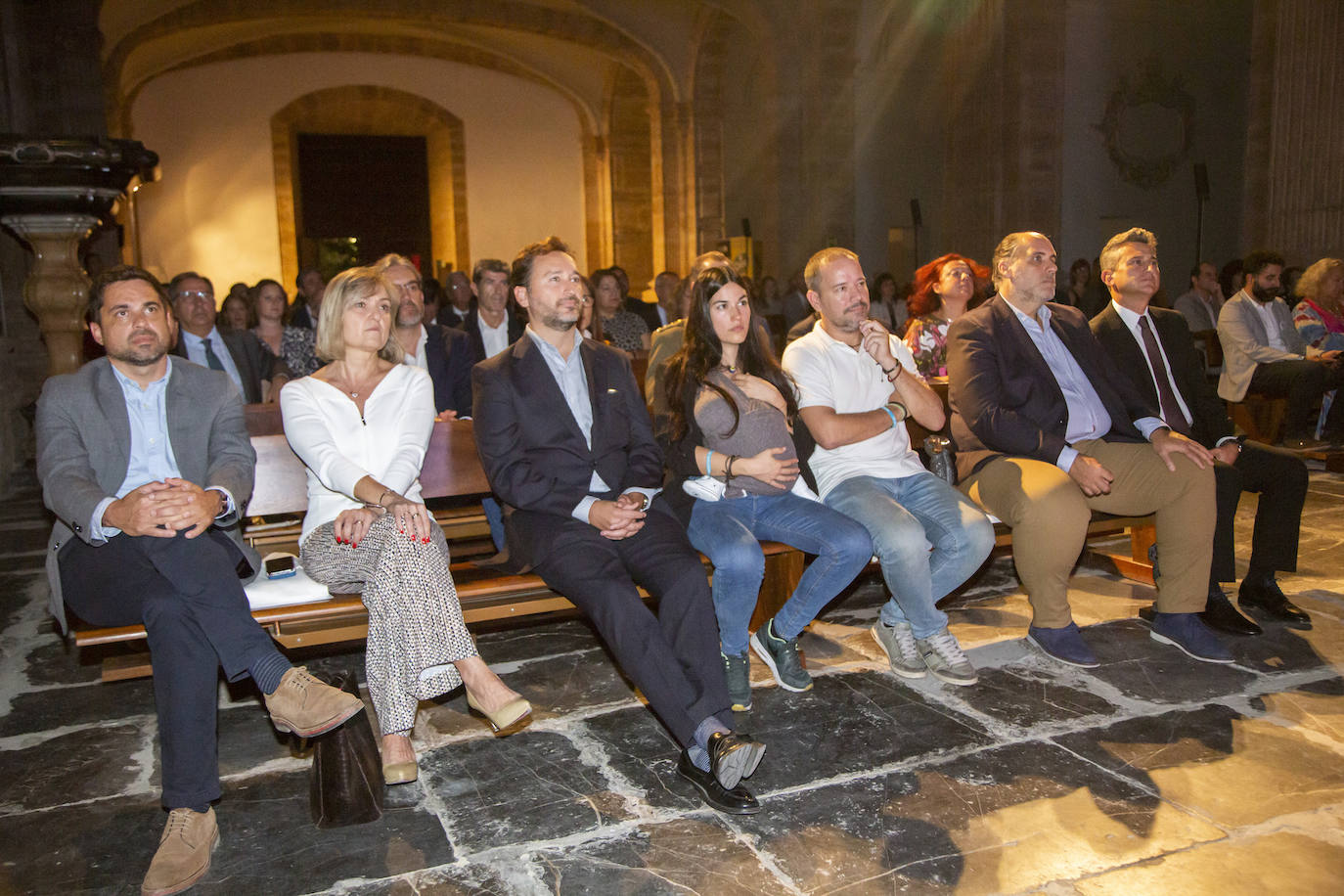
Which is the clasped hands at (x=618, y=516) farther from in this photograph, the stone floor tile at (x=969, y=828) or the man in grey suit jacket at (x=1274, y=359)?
the man in grey suit jacket at (x=1274, y=359)

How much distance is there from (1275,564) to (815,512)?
185 centimetres

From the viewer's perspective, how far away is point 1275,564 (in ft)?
12.5

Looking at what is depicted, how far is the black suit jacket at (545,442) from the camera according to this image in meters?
3.09

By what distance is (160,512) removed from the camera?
2.56 metres

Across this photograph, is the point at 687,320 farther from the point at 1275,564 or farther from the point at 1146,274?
the point at 1275,564

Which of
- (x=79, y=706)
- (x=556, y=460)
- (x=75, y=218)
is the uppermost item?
(x=75, y=218)

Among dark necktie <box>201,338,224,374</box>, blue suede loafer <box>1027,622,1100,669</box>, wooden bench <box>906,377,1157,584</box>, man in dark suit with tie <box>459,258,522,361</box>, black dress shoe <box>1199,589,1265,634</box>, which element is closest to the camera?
blue suede loafer <box>1027,622,1100,669</box>

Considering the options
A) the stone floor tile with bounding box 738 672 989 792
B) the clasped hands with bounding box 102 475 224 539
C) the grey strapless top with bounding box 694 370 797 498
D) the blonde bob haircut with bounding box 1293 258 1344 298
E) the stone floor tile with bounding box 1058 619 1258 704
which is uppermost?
A: the blonde bob haircut with bounding box 1293 258 1344 298

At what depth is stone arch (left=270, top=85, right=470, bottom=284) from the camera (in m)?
17.7

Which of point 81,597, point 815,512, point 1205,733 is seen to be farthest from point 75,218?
point 1205,733

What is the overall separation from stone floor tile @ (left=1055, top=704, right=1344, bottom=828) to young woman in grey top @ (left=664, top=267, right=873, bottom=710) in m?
0.82

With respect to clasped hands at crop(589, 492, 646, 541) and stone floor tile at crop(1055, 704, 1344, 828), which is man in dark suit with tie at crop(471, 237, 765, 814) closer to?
clasped hands at crop(589, 492, 646, 541)

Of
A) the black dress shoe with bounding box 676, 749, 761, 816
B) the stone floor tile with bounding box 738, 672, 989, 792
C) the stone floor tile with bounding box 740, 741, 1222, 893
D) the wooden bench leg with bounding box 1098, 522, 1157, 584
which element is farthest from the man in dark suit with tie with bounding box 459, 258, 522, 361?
the stone floor tile with bounding box 740, 741, 1222, 893

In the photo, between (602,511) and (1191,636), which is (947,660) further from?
(602,511)
